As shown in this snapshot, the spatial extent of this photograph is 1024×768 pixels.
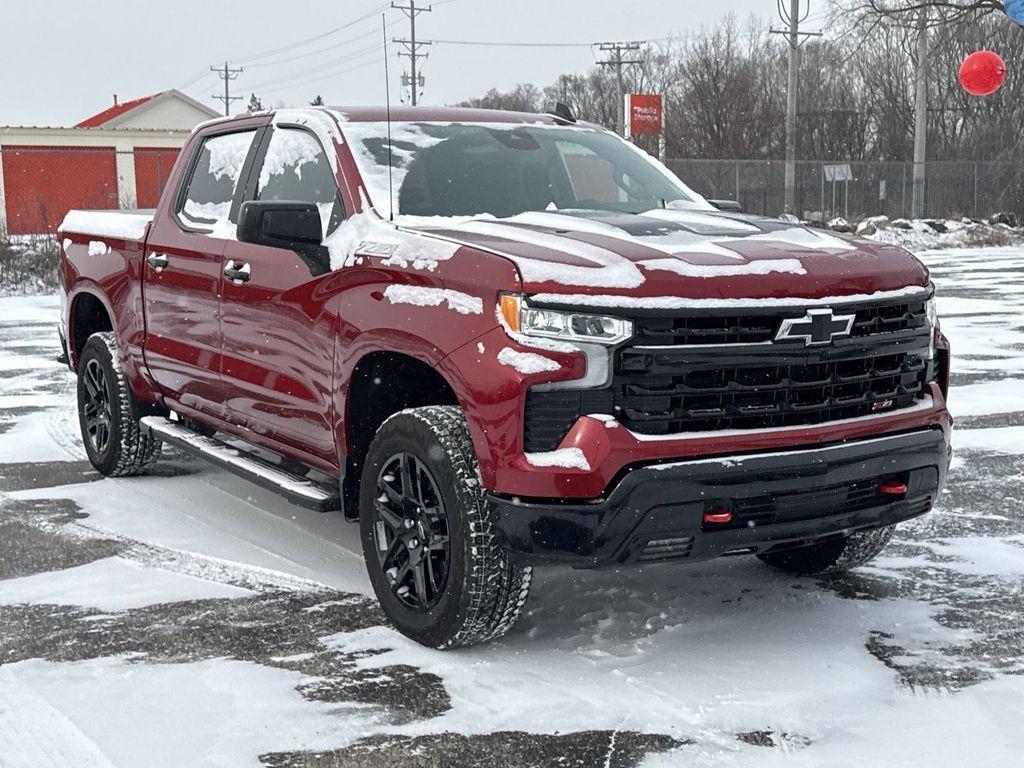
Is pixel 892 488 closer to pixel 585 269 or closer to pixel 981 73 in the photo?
pixel 585 269

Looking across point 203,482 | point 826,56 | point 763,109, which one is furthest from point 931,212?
point 203,482

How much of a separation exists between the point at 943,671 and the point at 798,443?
2.81 feet

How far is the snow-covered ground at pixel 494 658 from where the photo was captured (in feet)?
11.5

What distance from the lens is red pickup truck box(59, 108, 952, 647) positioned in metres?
3.76

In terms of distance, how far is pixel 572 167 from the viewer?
5398mm

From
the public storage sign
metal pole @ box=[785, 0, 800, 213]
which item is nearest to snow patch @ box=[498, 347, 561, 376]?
metal pole @ box=[785, 0, 800, 213]

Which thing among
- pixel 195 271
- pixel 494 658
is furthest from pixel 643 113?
pixel 494 658

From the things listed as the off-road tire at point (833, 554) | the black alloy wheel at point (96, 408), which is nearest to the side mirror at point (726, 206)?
the off-road tire at point (833, 554)

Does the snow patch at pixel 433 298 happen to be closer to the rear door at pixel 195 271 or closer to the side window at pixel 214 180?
the rear door at pixel 195 271

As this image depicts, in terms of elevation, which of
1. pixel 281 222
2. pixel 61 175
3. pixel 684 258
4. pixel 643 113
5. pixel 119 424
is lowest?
pixel 119 424

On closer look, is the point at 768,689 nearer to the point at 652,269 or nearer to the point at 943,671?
the point at 943,671

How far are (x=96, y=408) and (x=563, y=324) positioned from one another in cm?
418

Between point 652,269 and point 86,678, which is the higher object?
point 652,269

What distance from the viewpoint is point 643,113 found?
5725cm
